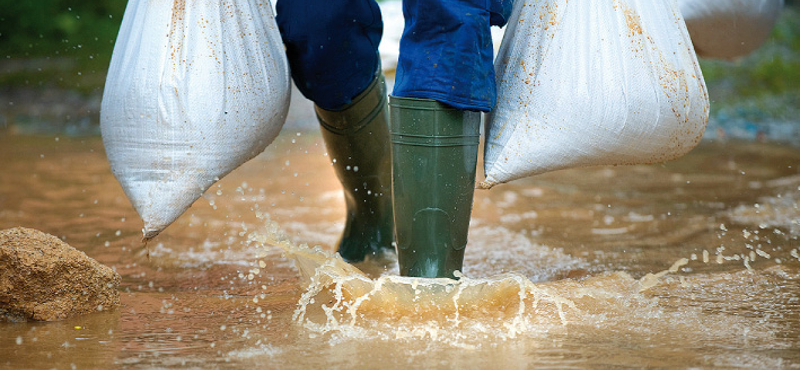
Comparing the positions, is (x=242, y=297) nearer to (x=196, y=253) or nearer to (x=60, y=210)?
(x=196, y=253)

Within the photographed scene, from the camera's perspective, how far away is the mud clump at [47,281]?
1.51 m

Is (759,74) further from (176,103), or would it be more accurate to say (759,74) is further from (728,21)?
(176,103)

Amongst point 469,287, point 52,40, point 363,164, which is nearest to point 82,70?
point 52,40

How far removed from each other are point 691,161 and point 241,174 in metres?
2.09

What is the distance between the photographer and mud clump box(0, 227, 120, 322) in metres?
1.51

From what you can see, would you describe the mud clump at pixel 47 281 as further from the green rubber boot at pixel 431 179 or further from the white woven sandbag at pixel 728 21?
the white woven sandbag at pixel 728 21

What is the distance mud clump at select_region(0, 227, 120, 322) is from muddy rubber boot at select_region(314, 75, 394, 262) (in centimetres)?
62

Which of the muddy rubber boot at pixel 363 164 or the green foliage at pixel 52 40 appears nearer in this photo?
the muddy rubber boot at pixel 363 164

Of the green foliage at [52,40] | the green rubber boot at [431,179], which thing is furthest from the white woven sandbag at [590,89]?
the green foliage at [52,40]

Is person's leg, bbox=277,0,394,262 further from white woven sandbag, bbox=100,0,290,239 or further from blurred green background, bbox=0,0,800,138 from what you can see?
blurred green background, bbox=0,0,800,138

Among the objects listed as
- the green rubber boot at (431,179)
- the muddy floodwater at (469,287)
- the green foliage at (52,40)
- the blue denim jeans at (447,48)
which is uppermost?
the blue denim jeans at (447,48)

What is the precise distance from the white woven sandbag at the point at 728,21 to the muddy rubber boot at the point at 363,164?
727 millimetres

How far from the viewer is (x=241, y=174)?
3693 mm

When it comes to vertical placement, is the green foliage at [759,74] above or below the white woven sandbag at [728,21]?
below
